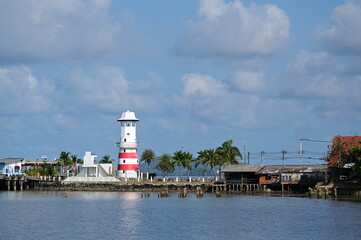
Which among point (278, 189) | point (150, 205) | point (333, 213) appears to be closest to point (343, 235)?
point (333, 213)

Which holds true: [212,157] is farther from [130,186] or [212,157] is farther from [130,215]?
[130,215]

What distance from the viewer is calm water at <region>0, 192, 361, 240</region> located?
5794 cm

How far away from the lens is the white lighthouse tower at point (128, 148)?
399 feet

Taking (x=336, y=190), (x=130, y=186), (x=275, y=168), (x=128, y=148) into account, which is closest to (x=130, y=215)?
(x=336, y=190)

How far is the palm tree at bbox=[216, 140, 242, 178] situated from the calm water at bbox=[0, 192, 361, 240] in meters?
34.3

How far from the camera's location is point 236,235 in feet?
188

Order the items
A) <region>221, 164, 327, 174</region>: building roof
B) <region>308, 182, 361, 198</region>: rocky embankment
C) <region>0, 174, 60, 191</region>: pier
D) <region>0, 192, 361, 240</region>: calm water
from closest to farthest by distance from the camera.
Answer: <region>0, 192, 361, 240</region>: calm water < <region>308, 182, 361, 198</region>: rocky embankment < <region>221, 164, 327, 174</region>: building roof < <region>0, 174, 60, 191</region>: pier

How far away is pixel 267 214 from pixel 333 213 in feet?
26.5

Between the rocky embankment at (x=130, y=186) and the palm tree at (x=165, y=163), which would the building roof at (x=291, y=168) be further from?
the palm tree at (x=165, y=163)

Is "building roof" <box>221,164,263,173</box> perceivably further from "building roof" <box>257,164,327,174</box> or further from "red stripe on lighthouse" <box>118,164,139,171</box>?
"red stripe on lighthouse" <box>118,164,139,171</box>

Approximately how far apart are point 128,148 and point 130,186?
7.81m

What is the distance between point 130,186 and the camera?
391 ft

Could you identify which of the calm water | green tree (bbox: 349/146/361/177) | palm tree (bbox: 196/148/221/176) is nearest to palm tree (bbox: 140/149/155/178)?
palm tree (bbox: 196/148/221/176)

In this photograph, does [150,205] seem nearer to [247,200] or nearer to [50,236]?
[247,200]
